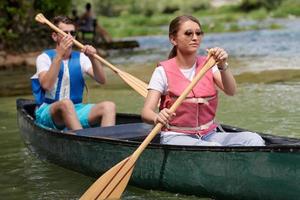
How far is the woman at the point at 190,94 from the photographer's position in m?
4.41

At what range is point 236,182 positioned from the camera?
4.17 metres

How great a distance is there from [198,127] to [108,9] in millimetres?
55614

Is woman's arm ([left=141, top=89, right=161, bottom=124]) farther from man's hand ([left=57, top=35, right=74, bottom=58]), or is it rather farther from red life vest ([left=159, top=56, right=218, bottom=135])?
man's hand ([left=57, top=35, right=74, bottom=58])

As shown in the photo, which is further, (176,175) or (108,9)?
(108,9)

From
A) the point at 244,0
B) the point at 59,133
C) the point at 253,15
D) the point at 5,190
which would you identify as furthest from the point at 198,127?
the point at 244,0

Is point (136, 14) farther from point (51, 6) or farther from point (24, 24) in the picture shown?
point (24, 24)

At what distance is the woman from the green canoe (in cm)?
16

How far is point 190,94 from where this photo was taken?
4504 millimetres

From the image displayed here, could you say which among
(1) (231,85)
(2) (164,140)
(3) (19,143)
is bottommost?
(3) (19,143)

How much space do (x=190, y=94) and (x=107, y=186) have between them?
2.58 feet

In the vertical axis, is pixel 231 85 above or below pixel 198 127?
above

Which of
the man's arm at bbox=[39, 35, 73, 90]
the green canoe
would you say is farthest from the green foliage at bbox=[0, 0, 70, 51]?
the green canoe

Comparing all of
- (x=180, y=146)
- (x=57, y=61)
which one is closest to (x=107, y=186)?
(x=180, y=146)

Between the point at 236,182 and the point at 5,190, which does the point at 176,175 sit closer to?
the point at 236,182
